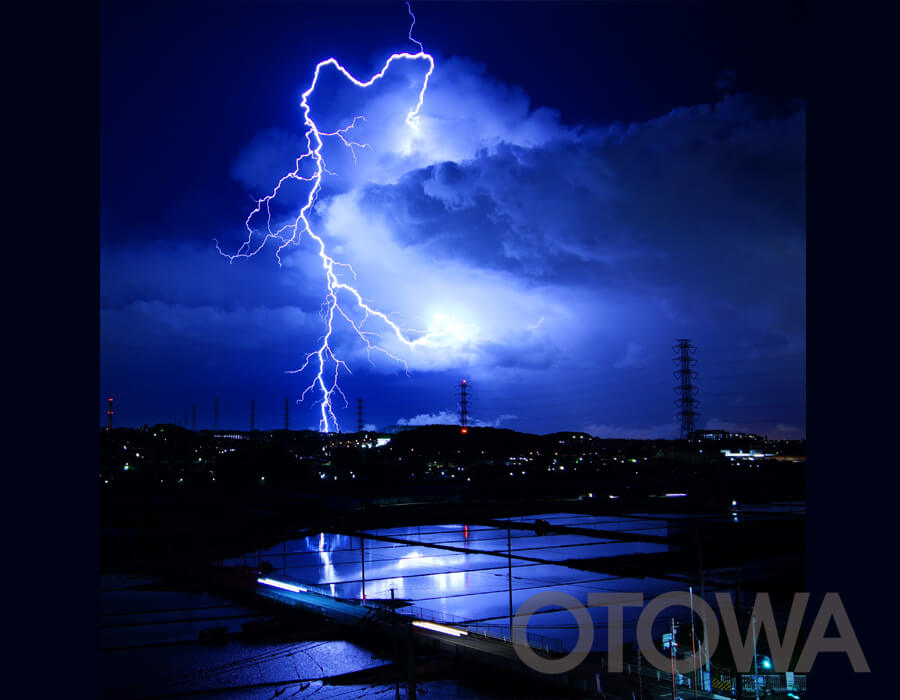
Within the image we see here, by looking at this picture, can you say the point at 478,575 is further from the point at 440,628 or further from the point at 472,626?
the point at 440,628

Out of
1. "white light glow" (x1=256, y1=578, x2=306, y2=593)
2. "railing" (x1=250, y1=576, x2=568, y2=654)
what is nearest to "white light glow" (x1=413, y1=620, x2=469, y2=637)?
"railing" (x1=250, y1=576, x2=568, y2=654)

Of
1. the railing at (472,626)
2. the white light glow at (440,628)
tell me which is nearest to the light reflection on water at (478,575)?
the railing at (472,626)

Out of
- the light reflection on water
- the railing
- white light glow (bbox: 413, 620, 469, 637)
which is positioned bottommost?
the light reflection on water

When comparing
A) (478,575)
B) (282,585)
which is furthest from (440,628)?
(478,575)

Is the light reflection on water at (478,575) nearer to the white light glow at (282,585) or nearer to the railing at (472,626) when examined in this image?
the railing at (472,626)

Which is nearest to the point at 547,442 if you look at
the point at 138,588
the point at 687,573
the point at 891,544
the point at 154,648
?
the point at 687,573

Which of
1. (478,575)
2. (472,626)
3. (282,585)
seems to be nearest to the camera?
(472,626)

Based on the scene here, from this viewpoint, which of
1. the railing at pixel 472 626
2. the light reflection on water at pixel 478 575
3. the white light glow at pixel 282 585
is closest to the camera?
the railing at pixel 472 626

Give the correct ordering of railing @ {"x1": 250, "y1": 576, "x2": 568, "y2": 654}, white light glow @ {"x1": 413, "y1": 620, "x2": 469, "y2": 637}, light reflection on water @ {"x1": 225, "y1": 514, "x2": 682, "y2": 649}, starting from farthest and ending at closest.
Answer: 1. light reflection on water @ {"x1": 225, "y1": 514, "x2": 682, "y2": 649}
2. railing @ {"x1": 250, "y1": 576, "x2": 568, "y2": 654}
3. white light glow @ {"x1": 413, "y1": 620, "x2": 469, "y2": 637}

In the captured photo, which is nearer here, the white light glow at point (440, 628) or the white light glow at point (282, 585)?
the white light glow at point (440, 628)

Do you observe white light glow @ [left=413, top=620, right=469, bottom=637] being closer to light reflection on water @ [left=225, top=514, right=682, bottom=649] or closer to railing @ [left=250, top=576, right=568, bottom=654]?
railing @ [left=250, top=576, right=568, bottom=654]

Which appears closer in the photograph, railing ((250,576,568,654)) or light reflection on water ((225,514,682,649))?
railing ((250,576,568,654))

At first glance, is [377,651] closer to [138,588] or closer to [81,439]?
[138,588]
